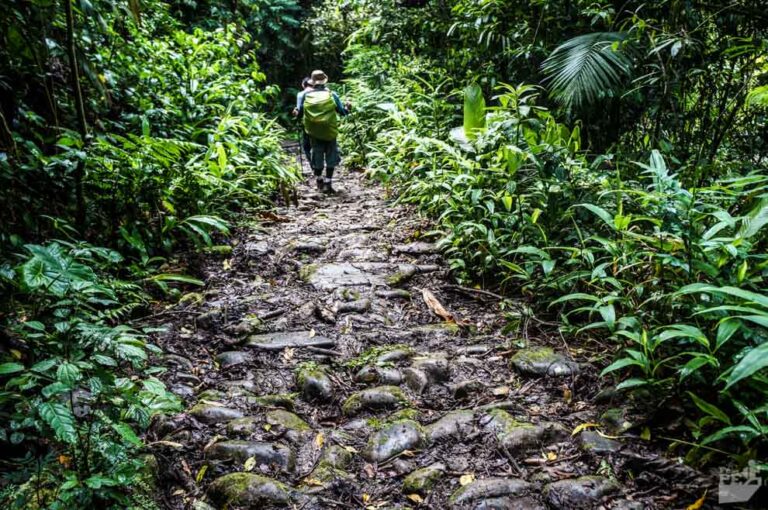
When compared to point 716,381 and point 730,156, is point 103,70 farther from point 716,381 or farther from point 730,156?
point 730,156

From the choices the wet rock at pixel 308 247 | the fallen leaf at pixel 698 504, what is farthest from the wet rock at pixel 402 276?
the fallen leaf at pixel 698 504

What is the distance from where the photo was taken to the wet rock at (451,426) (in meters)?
2.29

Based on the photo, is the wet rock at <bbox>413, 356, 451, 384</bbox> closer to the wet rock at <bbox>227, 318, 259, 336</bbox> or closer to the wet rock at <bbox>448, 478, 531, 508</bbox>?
the wet rock at <bbox>448, 478, 531, 508</bbox>

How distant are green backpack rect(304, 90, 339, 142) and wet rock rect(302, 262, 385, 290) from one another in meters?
3.37

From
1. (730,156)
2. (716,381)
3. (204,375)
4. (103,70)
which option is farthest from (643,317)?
(103,70)

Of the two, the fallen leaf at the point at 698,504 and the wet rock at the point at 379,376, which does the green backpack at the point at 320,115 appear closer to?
the wet rock at the point at 379,376

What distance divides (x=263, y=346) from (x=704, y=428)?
7.55ft

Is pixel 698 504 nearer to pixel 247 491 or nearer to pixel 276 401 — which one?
pixel 247 491

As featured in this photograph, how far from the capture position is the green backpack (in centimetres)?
691

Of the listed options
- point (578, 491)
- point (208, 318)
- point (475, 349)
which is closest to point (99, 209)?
point (208, 318)

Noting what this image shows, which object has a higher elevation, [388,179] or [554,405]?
[388,179]

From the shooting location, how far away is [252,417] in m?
2.33

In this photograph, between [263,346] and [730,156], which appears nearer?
[263,346]

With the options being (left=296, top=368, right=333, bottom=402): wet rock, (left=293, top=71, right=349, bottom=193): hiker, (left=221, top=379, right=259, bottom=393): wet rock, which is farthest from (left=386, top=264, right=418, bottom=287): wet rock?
(left=293, top=71, right=349, bottom=193): hiker
